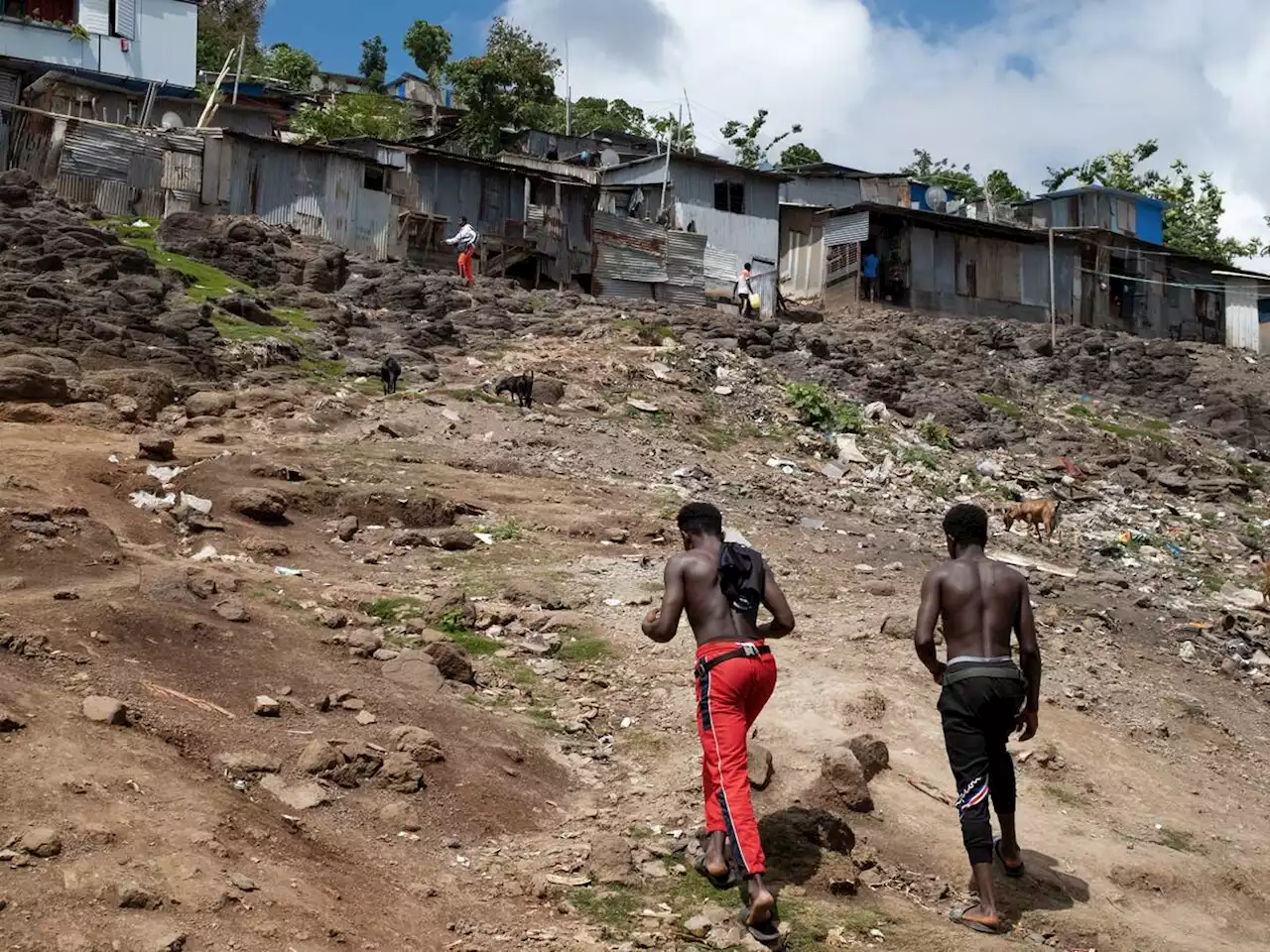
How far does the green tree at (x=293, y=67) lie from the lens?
48406mm

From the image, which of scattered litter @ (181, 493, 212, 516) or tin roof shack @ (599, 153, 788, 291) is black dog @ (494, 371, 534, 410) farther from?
tin roof shack @ (599, 153, 788, 291)

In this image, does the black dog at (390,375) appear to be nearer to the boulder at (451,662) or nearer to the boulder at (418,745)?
the boulder at (451,662)

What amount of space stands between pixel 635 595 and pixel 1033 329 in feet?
87.7

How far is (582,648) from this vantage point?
337 inches

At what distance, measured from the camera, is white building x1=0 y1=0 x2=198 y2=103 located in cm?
3478

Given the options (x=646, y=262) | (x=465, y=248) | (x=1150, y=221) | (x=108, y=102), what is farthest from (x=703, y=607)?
(x=1150, y=221)

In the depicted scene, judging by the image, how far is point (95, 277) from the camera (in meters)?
18.0

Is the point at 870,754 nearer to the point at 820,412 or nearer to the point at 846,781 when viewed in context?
the point at 846,781

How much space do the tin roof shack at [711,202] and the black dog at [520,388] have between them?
17.8 meters

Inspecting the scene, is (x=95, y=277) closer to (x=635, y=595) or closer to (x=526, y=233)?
(x=635, y=595)

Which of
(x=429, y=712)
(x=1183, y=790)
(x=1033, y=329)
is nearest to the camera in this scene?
(x=429, y=712)

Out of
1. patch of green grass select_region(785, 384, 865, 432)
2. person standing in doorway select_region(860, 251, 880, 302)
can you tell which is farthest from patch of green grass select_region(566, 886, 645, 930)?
person standing in doorway select_region(860, 251, 880, 302)

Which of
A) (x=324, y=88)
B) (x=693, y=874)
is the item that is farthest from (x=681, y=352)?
(x=324, y=88)

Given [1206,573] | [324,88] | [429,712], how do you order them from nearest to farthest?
1. [429,712]
2. [1206,573]
3. [324,88]
